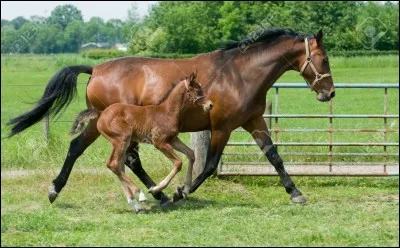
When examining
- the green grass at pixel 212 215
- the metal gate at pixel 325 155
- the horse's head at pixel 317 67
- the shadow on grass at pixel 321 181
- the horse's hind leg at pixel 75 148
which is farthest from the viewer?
the shadow on grass at pixel 321 181

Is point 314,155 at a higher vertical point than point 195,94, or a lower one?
lower

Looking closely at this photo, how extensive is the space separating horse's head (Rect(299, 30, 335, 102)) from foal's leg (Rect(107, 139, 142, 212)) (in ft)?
7.94

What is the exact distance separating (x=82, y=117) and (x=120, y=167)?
28.0 inches

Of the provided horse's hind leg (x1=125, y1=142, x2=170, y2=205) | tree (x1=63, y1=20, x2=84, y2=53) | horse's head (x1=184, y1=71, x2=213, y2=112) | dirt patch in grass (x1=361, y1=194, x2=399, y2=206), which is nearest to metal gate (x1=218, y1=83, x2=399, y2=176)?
dirt patch in grass (x1=361, y1=194, x2=399, y2=206)

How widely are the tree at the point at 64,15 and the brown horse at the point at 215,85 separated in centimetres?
182

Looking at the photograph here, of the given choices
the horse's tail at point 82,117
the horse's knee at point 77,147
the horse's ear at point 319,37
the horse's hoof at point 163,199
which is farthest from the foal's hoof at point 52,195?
the horse's ear at point 319,37

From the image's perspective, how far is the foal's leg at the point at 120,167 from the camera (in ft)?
27.9

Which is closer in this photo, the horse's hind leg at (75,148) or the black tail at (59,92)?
the horse's hind leg at (75,148)

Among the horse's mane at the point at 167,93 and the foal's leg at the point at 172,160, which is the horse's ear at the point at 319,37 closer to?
the horse's mane at the point at 167,93

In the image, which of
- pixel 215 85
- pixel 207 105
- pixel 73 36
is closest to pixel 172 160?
pixel 207 105

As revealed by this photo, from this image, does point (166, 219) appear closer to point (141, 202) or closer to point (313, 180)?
point (141, 202)

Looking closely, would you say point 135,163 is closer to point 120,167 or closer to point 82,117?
point 120,167

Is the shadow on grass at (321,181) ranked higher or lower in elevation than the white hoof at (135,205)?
lower

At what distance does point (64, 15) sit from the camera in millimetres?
11211
